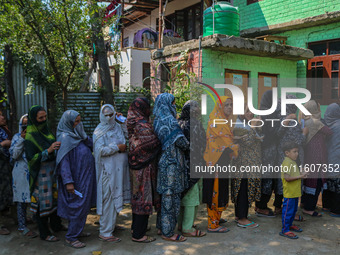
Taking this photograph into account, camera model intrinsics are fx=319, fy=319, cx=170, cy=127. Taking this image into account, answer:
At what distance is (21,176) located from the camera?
3.81m

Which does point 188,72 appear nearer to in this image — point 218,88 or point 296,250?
point 218,88

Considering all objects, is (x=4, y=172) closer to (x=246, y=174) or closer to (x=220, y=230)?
(x=220, y=230)

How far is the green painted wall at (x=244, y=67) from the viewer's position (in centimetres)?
700

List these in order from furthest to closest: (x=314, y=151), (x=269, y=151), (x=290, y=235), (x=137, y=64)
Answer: (x=137, y=64) → (x=314, y=151) → (x=269, y=151) → (x=290, y=235)

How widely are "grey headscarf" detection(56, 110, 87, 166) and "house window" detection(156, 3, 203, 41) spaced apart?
865cm

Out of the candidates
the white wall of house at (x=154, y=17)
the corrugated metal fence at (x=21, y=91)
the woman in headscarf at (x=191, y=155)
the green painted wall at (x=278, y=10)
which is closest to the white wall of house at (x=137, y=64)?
the white wall of house at (x=154, y=17)

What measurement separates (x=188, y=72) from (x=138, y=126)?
4.05 meters

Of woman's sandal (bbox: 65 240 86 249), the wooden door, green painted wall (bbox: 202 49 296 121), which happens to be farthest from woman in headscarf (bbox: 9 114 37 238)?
the wooden door

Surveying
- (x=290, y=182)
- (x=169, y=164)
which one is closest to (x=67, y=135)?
(x=169, y=164)

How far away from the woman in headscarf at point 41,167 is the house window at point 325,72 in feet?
22.1

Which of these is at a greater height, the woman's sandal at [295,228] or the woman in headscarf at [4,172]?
the woman in headscarf at [4,172]

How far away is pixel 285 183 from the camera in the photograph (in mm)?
3656

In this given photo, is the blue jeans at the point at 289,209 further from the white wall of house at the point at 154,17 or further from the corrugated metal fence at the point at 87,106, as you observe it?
the white wall of house at the point at 154,17

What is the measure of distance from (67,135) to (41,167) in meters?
0.49
